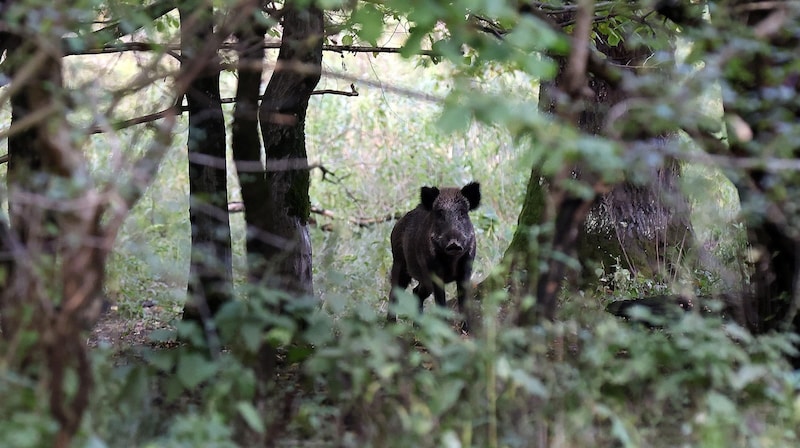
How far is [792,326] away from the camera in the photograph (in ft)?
17.6

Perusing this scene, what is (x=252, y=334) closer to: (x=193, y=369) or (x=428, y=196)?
(x=193, y=369)

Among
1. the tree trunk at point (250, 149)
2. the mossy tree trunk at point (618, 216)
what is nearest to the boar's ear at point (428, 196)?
the mossy tree trunk at point (618, 216)

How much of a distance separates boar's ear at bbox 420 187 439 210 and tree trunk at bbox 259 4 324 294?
2.50 metres

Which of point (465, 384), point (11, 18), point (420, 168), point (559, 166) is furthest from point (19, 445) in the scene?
point (420, 168)

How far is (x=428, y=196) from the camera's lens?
1030 centimetres

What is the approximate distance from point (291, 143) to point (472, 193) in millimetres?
3142

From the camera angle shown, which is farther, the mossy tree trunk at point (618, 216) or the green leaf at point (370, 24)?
the mossy tree trunk at point (618, 216)

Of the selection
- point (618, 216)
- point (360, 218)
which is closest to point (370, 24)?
point (618, 216)

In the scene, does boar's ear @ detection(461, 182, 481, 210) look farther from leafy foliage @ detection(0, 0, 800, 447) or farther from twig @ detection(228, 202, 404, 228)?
leafy foliage @ detection(0, 0, 800, 447)

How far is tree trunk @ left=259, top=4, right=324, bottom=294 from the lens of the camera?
6.93 meters

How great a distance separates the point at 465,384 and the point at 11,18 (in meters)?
2.28

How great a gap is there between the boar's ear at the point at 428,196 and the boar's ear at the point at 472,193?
0.29 meters

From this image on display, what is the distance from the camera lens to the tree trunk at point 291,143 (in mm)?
6926

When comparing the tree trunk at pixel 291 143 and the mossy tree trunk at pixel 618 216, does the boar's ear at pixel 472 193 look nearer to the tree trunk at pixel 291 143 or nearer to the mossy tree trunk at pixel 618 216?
the mossy tree trunk at pixel 618 216
